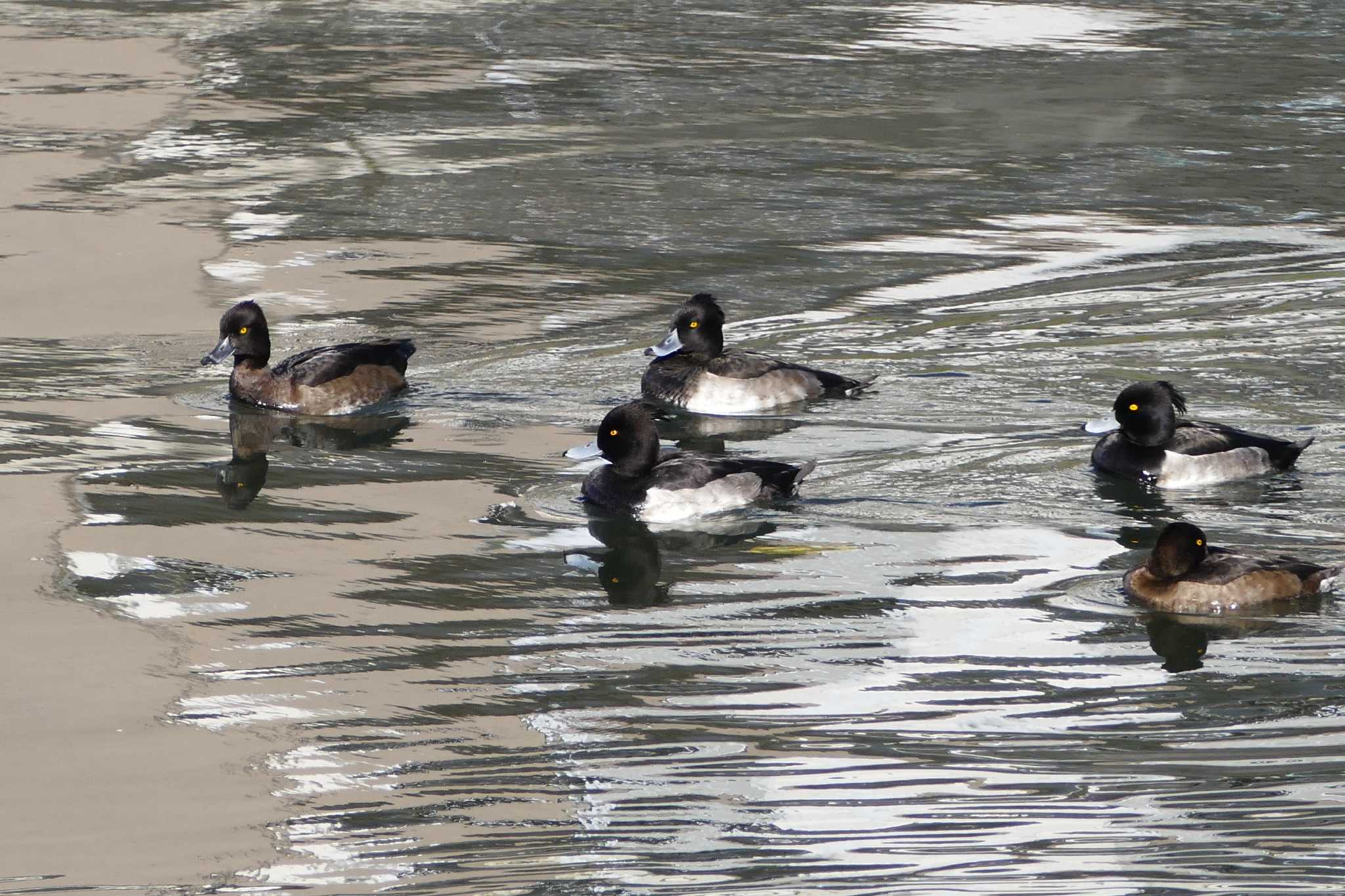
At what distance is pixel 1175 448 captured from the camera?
1147 cm

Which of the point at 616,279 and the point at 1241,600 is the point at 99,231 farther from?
the point at 1241,600

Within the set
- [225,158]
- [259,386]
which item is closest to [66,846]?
[259,386]

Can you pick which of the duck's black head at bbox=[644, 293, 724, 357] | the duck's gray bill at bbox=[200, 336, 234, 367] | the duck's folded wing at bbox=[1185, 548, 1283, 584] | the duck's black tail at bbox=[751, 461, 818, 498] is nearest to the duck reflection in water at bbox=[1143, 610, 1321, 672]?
the duck's folded wing at bbox=[1185, 548, 1283, 584]

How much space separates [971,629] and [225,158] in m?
13.8

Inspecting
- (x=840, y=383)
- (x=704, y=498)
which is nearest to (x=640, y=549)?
(x=704, y=498)

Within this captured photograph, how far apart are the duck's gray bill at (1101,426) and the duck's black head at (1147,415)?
13 centimetres

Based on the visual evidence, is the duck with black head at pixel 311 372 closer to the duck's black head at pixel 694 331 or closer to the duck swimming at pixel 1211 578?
the duck's black head at pixel 694 331

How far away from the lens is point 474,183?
1947 cm

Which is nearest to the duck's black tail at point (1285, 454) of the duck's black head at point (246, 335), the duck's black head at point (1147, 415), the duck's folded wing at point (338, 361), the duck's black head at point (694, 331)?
the duck's black head at point (1147, 415)

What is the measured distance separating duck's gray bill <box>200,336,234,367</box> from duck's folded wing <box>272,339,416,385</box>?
0.37 m

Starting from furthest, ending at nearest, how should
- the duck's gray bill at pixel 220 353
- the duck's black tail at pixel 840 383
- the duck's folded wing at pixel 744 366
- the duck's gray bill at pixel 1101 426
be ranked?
the duck's gray bill at pixel 220 353 < the duck's black tail at pixel 840 383 < the duck's folded wing at pixel 744 366 < the duck's gray bill at pixel 1101 426

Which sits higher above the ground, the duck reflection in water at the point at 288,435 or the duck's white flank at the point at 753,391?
the duck's white flank at the point at 753,391

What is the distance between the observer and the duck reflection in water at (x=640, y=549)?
9656 millimetres

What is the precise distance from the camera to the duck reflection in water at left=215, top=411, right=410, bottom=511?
11820 millimetres
